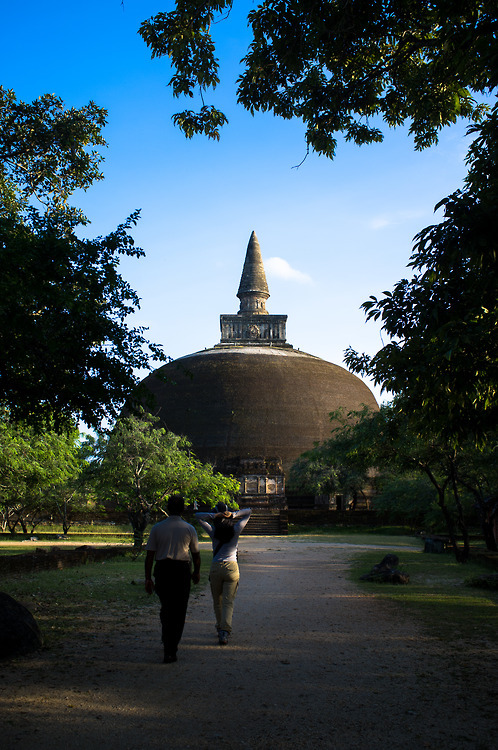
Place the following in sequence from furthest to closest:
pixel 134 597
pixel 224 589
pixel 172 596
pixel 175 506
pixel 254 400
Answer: pixel 254 400 → pixel 134 597 → pixel 224 589 → pixel 175 506 → pixel 172 596

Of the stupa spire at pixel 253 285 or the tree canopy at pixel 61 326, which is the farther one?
the stupa spire at pixel 253 285

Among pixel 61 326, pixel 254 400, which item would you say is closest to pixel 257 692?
pixel 61 326

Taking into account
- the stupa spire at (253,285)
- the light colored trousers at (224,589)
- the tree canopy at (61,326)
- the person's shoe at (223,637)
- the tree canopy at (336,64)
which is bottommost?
Result: the person's shoe at (223,637)

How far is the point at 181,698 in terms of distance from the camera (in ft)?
15.4

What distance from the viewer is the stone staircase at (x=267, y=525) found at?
3684 centimetres

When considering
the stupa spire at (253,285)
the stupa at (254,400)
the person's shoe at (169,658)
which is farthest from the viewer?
the stupa spire at (253,285)

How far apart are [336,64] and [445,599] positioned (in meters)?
8.71

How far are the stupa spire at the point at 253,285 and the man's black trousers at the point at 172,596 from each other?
6799cm

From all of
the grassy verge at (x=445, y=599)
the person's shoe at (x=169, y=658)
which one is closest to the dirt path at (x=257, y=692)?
the person's shoe at (x=169, y=658)

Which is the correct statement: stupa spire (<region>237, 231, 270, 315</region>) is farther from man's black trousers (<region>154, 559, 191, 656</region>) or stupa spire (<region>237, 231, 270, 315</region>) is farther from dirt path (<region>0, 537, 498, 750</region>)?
man's black trousers (<region>154, 559, 191, 656</region>)

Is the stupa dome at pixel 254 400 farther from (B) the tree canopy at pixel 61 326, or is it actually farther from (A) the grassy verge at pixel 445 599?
(B) the tree canopy at pixel 61 326

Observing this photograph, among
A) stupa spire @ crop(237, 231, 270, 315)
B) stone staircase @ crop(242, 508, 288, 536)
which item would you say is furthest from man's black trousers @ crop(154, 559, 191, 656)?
stupa spire @ crop(237, 231, 270, 315)

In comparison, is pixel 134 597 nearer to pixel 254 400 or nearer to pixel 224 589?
pixel 224 589

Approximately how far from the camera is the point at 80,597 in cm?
1027
